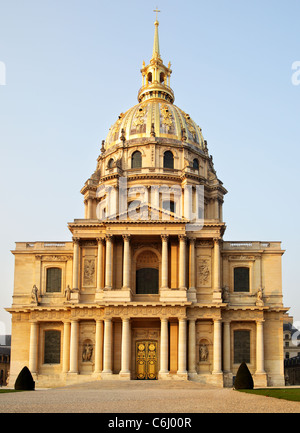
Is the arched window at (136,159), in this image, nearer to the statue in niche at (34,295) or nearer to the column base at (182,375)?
the statue in niche at (34,295)

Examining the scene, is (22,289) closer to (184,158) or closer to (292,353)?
(184,158)

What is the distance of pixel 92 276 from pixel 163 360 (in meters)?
10.5

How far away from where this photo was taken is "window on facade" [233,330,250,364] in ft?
191

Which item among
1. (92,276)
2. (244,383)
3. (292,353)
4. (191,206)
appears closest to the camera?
(244,383)

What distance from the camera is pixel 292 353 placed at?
117000 mm

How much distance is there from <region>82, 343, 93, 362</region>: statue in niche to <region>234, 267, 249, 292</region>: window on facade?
14.8 metres

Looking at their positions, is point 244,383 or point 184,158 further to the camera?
point 184,158

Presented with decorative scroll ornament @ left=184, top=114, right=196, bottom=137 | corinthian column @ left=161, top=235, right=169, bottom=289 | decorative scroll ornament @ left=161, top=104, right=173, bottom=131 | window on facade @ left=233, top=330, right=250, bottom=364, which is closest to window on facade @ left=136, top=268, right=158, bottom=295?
corinthian column @ left=161, top=235, right=169, bottom=289

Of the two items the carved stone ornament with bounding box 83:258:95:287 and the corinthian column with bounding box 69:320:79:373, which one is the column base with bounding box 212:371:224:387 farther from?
the carved stone ornament with bounding box 83:258:95:287

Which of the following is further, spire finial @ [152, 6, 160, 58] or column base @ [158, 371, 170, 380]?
spire finial @ [152, 6, 160, 58]

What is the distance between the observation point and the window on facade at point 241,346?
2293 inches

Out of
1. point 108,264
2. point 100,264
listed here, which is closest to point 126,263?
point 108,264

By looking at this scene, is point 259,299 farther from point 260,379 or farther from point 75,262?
point 75,262
